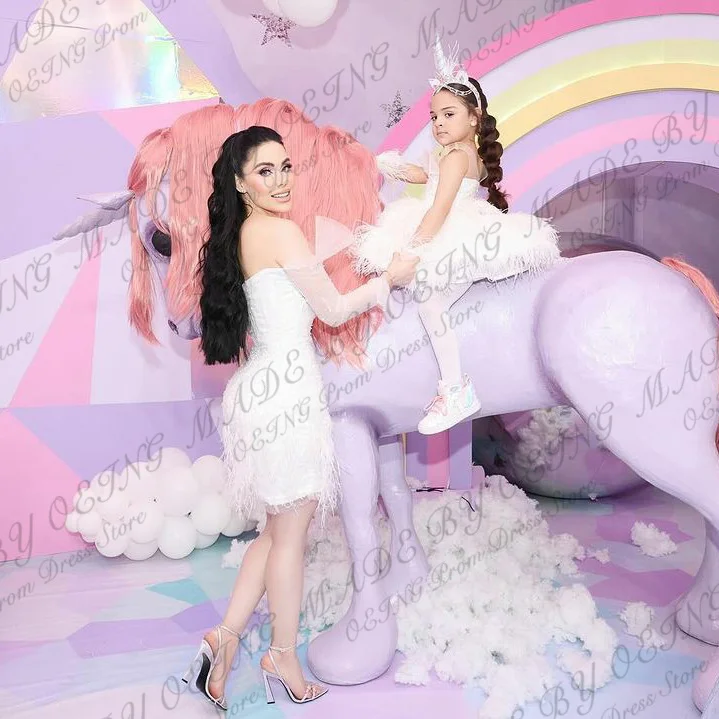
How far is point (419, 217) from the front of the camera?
1938 mm

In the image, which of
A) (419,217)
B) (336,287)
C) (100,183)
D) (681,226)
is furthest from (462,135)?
(681,226)

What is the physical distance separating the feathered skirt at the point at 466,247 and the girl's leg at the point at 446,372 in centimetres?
Result: 4

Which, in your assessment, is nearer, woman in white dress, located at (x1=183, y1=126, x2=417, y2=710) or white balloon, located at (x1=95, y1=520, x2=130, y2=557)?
woman in white dress, located at (x1=183, y1=126, x2=417, y2=710)

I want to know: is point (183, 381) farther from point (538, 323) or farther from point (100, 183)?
point (538, 323)

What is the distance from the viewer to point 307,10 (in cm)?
315

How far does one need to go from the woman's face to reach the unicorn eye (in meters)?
0.30

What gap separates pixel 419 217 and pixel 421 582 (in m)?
1.15

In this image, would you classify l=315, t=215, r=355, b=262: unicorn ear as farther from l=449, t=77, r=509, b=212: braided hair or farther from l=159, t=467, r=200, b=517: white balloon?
l=159, t=467, r=200, b=517: white balloon

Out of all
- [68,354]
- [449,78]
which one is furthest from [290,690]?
[68,354]

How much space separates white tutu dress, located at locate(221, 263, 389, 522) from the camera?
1.81m

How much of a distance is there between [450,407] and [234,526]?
1464 millimetres

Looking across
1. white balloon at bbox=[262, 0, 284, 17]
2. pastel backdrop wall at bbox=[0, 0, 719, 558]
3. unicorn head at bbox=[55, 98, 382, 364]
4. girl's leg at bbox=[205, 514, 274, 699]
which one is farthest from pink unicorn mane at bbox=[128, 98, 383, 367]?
white balloon at bbox=[262, 0, 284, 17]

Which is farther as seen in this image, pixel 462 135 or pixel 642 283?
pixel 462 135

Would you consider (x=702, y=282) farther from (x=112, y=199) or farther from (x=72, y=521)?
(x=72, y=521)
